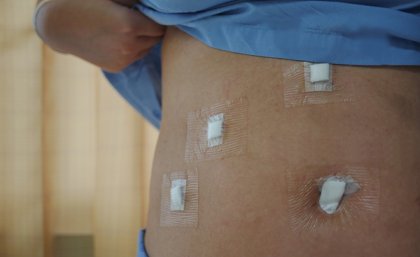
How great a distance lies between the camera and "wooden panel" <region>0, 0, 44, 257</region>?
1221 mm

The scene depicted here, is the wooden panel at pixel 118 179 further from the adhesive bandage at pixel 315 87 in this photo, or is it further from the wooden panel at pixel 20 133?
the adhesive bandage at pixel 315 87

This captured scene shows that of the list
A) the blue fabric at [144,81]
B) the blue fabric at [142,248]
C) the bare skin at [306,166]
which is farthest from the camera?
the blue fabric at [144,81]

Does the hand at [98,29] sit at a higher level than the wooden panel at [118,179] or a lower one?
higher

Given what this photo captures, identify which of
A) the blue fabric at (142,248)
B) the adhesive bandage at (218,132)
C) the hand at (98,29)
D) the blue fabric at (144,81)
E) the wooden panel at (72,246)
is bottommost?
the wooden panel at (72,246)

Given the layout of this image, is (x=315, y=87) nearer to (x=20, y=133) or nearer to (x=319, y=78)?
(x=319, y=78)

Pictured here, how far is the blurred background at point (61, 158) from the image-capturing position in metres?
1.22

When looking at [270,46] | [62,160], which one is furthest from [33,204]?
[270,46]

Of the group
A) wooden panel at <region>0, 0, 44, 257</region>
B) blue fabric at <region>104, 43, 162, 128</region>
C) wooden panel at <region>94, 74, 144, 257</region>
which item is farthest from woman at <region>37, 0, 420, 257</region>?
wooden panel at <region>0, 0, 44, 257</region>

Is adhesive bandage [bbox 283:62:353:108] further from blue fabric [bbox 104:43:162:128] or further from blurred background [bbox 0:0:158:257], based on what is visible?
blurred background [bbox 0:0:158:257]

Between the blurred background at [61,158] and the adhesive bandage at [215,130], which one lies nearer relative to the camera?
the adhesive bandage at [215,130]

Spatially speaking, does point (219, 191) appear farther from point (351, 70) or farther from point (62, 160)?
point (62, 160)

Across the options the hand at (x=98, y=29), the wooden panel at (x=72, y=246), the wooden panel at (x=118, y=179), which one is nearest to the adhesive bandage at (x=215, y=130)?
the hand at (x=98, y=29)

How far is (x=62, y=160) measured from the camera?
1.26 meters

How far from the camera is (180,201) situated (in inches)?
22.4
